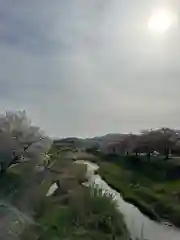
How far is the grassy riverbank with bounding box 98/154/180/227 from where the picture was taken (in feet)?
8.68

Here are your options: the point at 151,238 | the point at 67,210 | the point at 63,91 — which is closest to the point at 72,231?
the point at 67,210

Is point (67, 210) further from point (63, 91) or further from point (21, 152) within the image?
point (63, 91)

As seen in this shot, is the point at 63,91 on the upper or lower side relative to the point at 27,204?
upper

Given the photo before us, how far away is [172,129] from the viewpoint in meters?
2.81

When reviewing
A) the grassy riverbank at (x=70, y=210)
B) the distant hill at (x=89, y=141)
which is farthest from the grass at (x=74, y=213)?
the distant hill at (x=89, y=141)

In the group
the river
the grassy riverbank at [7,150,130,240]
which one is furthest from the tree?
the river

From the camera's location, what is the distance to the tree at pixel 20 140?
8.45 ft

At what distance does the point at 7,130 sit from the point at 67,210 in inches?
25.5

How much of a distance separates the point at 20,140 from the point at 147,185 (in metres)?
0.89

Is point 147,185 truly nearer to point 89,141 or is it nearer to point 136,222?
point 136,222

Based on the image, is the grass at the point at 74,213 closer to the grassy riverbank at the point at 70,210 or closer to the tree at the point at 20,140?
the grassy riverbank at the point at 70,210

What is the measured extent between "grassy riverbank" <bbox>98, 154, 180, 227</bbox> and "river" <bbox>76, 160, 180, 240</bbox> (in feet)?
0.12

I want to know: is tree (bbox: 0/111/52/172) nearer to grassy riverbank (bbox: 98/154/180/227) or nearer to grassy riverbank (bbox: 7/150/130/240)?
grassy riverbank (bbox: 7/150/130/240)

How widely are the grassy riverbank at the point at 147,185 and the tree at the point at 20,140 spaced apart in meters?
0.43
